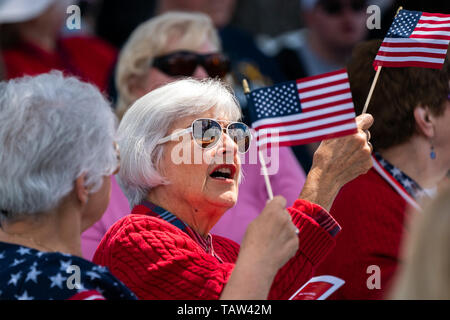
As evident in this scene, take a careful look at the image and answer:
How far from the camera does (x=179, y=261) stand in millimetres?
3016

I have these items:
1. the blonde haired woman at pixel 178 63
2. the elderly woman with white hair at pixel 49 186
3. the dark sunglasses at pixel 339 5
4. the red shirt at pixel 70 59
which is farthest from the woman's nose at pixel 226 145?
the dark sunglasses at pixel 339 5

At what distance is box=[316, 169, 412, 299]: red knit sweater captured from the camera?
11.8 ft

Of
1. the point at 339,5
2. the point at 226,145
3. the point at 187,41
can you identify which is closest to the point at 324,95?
the point at 226,145

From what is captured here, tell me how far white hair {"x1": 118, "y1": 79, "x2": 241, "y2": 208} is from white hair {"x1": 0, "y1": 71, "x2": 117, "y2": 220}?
53 cm

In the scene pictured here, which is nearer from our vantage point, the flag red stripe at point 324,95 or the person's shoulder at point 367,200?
the flag red stripe at point 324,95

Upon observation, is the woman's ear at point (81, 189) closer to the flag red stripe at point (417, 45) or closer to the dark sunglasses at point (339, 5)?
the flag red stripe at point (417, 45)

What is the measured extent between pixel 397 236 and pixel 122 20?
3.79 metres

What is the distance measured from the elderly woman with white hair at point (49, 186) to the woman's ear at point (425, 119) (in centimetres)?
162

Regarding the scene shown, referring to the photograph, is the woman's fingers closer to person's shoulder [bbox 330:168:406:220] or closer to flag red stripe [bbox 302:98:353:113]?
flag red stripe [bbox 302:98:353:113]

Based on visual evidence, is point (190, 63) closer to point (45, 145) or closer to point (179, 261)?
point (179, 261)

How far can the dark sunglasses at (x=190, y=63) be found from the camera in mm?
4971

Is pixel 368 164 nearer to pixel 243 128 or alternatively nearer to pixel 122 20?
pixel 243 128

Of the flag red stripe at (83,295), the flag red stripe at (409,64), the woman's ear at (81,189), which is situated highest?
the flag red stripe at (409,64)

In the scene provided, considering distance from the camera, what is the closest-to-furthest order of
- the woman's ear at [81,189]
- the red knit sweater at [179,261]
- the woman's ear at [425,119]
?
the woman's ear at [81,189], the red knit sweater at [179,261], the woman's ear at [425,119]
